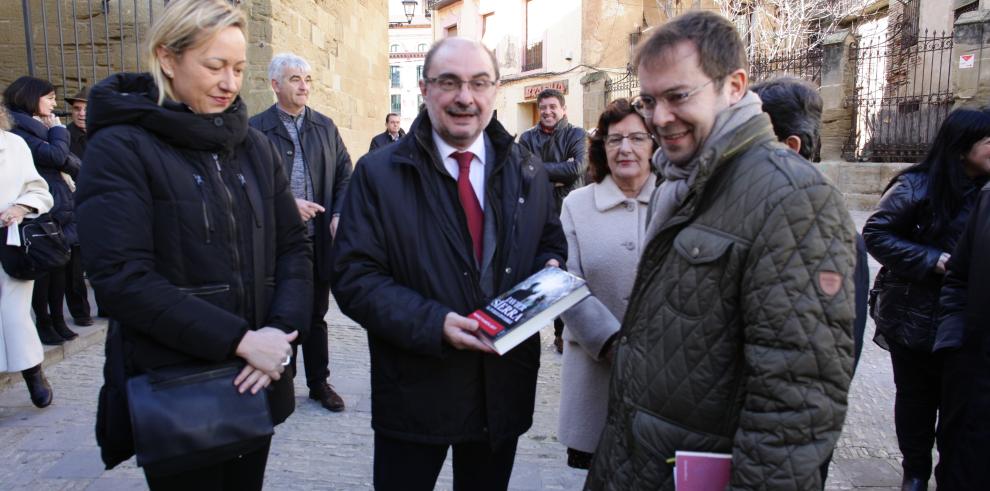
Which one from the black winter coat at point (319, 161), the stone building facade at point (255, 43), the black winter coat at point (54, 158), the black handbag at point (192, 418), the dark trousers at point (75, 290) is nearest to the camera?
the black handbag at point (192, 418)

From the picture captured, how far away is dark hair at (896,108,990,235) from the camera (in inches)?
122

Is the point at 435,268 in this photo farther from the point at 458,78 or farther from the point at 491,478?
the point at 491,478

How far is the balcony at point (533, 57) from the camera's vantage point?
27688mm

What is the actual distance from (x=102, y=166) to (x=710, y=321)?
64.7 inches

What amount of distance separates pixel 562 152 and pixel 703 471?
499 cm

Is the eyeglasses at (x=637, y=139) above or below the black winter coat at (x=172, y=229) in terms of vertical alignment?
above

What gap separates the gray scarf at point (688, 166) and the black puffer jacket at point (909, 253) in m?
1.98

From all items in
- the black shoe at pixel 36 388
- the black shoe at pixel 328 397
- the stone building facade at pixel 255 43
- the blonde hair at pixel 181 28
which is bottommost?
the black shoe at pixel 328 397

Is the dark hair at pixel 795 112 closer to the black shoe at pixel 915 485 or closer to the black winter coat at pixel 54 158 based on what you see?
the black shoe at pixel 915 485

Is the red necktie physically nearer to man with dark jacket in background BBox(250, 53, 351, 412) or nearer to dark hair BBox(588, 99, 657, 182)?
dark hair BBox(588, 99, 657, 182)

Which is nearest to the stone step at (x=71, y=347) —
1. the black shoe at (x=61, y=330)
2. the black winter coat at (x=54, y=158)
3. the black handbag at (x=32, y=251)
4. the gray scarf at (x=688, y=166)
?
the black shoe at (x=61, y=330)

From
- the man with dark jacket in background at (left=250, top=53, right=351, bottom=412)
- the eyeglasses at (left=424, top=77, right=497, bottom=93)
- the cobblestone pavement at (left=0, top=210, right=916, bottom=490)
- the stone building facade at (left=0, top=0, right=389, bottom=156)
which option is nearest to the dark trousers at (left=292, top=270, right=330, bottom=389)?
the man with dark jacket in background at (left=250, top=53, right=351, bottom=412)

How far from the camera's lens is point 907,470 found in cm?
333

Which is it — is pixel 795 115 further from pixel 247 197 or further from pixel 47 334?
pixel 47 334
